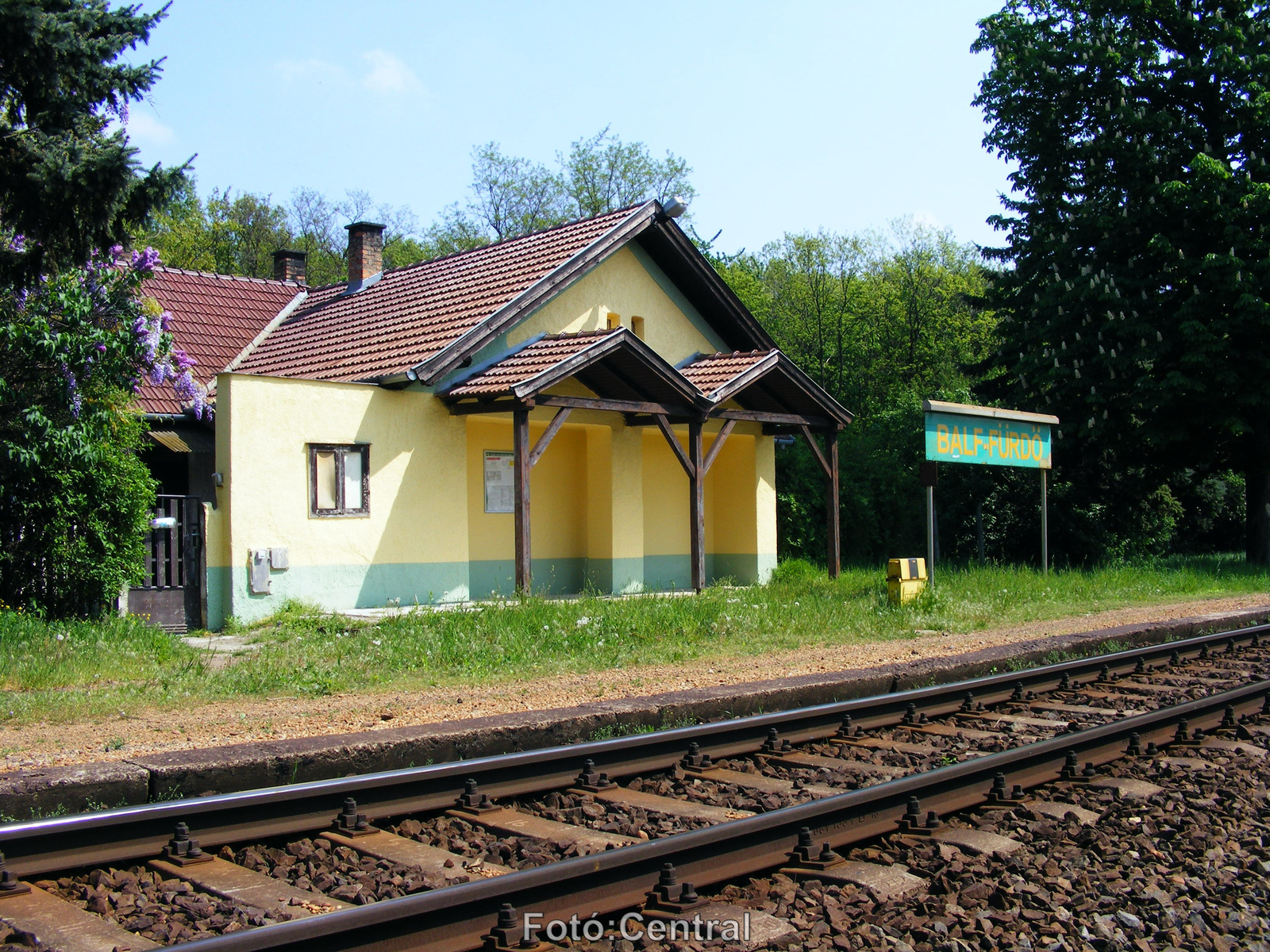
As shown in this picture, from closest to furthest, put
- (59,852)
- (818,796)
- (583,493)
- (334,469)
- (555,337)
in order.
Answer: (59,852) → (818,796) → (334,469) → (555,337) → (583,493)

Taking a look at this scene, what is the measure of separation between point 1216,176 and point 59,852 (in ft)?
81.0

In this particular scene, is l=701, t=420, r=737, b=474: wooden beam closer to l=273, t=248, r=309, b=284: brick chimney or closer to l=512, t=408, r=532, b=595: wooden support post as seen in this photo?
l=512, t=408, r=532, b=595: wooden support post

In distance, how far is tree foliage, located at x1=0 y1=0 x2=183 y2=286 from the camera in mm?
10383

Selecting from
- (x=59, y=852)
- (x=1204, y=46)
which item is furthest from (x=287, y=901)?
(x=1204, y=46)

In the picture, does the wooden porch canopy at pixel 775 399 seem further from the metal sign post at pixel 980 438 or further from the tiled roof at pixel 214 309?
the tiled roof at pixel 214 309

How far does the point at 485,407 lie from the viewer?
641 inches

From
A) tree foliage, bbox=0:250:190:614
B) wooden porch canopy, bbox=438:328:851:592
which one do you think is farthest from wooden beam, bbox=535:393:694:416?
tree foliage, bbox=0:250:190:614

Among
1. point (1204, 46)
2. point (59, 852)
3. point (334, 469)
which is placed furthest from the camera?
point (1204, 46)

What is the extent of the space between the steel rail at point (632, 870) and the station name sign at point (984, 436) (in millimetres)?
9460

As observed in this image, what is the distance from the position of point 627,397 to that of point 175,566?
7.60m

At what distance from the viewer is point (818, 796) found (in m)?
5.93

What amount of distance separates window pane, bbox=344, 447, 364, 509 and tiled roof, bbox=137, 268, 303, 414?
575 centimetres

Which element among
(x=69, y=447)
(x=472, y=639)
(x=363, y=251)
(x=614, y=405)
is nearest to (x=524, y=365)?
(x=614, y=405)

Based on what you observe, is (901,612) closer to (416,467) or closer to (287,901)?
(416,467)
